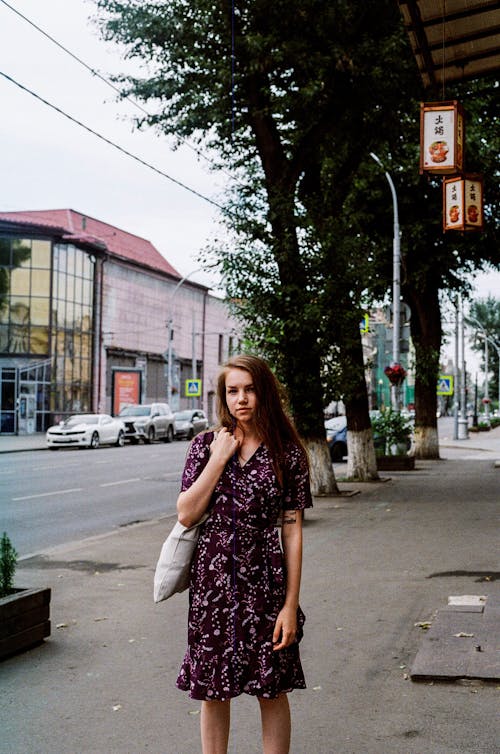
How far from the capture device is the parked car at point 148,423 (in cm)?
4338

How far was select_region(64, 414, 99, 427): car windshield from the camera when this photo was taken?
38188 mm

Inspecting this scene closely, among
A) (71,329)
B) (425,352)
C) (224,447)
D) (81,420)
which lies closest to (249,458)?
(224,447)

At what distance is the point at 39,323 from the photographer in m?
45.2

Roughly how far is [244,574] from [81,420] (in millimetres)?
35948

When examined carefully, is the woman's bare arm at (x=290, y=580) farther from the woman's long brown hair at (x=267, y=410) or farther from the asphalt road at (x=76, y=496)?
the asphalt road at (x=76, y=496)

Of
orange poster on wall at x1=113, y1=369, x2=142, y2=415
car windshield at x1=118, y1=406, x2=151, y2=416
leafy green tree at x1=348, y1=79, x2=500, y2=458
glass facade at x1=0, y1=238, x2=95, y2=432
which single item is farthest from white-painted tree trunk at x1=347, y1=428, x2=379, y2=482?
orange poster on wall at x1=113, y1=369, x2=142, y2=415

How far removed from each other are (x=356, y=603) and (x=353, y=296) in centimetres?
912

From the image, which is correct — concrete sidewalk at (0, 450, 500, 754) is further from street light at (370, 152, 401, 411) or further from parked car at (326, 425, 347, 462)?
parked car at (326, 425, 347, 462)

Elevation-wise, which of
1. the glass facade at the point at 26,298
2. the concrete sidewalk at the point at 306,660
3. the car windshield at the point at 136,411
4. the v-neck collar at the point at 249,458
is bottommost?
the concrete sidewalk at the point at 306,660

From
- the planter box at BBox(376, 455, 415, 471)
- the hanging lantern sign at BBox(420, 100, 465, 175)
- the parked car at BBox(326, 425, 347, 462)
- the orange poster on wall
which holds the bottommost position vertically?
the planter box at BBox(376, 455, 415, 471)

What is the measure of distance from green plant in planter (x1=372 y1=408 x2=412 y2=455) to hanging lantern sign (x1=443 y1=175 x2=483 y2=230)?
13.9m

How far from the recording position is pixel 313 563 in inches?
381

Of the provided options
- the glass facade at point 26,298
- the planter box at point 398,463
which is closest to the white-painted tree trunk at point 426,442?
the planter box at point 398,463

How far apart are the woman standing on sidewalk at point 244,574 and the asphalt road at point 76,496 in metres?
7.74
